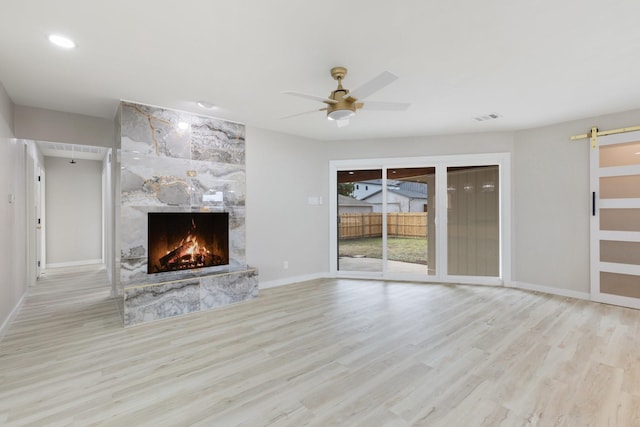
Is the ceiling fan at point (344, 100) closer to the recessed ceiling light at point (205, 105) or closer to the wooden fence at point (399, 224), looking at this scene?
the recessed ceiling light at point (205, 105)

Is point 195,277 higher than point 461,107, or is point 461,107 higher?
point 461,107

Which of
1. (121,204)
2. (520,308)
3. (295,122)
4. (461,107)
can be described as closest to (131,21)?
(121,204)

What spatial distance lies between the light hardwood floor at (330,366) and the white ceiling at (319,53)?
2568 mm

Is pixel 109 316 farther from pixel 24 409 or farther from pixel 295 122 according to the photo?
pixel 295 122

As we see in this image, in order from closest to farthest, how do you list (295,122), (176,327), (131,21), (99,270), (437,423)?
(437,423)
(131,21)
(176,327)
(295,122)
(99,270)

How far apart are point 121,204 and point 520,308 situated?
16.9 feet

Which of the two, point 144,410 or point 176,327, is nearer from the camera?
point 144,410

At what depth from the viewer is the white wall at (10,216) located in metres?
3.18

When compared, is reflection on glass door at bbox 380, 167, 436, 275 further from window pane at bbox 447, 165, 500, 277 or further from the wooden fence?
window pane at bbox 447, 165, 500, 277

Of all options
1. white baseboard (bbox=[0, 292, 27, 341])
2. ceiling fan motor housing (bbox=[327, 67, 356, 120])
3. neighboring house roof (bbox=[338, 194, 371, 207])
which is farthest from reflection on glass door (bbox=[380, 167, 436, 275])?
white baseboard (bbox=[0, 292, 27, 341])

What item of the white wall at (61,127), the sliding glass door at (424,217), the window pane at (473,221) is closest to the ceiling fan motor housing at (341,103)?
the sliding glass door at (424,217)

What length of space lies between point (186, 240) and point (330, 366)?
267 centimetres

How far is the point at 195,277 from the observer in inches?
155

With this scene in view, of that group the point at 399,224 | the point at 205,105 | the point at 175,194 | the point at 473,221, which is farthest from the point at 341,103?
the point at 473,221
